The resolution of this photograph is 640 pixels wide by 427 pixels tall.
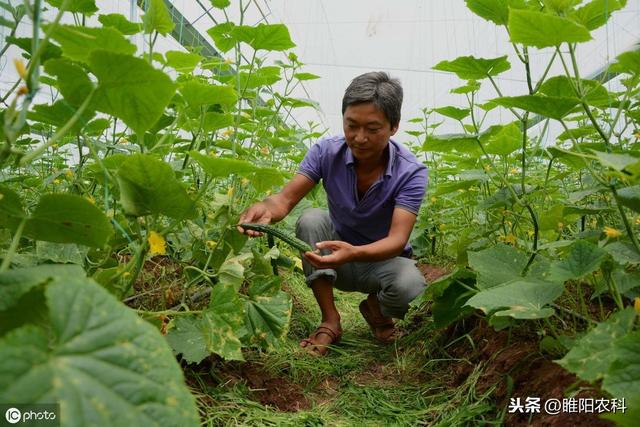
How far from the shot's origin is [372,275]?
6.93 ft

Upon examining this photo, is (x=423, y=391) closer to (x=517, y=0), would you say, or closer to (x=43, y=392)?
(x=517, y=0)

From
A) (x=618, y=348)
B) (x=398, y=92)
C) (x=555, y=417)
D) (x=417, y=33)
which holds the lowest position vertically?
(x=555, y=417)

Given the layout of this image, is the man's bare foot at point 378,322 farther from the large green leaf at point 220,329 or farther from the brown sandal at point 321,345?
the large green leaf at point 220,329

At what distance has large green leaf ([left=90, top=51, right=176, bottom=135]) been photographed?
69 cm

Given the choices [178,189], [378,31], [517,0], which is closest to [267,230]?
[178,189]

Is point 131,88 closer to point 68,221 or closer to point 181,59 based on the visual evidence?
point 68,221

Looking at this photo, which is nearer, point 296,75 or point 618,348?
point 618,348

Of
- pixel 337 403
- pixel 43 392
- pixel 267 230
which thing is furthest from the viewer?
pixel 337 403

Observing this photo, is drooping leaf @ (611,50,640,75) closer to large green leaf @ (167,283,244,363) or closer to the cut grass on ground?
the cut grass on ground

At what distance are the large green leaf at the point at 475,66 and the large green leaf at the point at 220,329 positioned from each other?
0.86m

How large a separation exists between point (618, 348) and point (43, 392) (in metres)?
0.71

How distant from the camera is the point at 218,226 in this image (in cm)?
137

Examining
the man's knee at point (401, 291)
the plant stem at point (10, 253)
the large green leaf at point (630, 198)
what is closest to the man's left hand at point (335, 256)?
the man's knee at point (401, 291)
